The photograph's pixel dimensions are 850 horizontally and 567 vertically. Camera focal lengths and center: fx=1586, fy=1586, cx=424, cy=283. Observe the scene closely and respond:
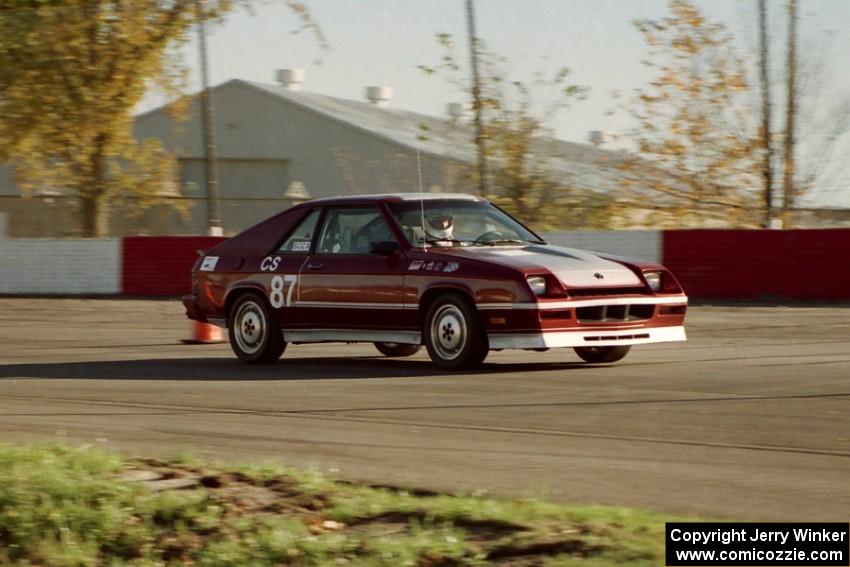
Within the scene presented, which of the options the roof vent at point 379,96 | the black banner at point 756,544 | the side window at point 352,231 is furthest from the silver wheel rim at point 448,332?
the roof vent at point 379,96

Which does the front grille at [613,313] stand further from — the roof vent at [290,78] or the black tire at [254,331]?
the roof vent at [290,78]

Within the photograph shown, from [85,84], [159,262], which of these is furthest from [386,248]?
[85,84]

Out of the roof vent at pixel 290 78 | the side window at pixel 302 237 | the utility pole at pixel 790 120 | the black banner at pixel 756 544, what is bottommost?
the black banner at pixel 756 544

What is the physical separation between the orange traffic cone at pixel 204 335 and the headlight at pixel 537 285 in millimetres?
5793

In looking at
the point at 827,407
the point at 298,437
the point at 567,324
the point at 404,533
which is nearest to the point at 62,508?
the point at 404,533

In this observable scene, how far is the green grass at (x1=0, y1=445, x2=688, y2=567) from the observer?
5773 mm

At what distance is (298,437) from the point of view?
9.05 m

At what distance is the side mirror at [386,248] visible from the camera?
42.5 ft

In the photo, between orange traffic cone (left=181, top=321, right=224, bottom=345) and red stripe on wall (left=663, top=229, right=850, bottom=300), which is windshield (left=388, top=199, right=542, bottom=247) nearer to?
orange traffic cone (left=181, top=321, right=224, bottom=345)

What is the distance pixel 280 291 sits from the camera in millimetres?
13742

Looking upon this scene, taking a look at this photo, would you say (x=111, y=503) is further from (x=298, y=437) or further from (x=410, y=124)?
(x=410, y=124)

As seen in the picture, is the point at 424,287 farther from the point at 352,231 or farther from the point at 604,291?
the point at 604,291

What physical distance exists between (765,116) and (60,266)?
39.6ft

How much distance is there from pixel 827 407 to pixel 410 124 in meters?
34.2
